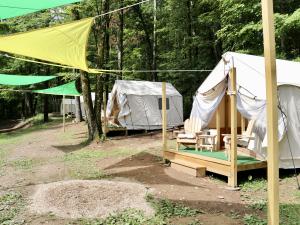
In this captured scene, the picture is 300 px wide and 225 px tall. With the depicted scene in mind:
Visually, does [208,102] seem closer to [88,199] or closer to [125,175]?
[125,175]

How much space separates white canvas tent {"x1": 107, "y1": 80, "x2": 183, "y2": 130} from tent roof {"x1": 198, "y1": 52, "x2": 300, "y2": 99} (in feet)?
20.3

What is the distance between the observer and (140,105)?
1498 cm

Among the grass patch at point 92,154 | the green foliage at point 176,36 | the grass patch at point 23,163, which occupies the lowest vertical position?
the grass patch at point 23,163

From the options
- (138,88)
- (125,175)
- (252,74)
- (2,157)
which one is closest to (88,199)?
(125,175)

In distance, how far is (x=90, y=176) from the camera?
746cm

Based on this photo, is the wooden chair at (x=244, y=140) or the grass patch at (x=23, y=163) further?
the grass patch at (x=23, y=163)

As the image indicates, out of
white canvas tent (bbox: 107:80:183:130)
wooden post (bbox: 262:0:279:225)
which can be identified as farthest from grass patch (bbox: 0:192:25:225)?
white canvas tent (bbox: 107:80:183:130)

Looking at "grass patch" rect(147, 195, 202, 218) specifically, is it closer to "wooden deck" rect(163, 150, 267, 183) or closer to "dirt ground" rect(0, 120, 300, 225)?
"dirt ground" rect(0, 120, 300, 225)

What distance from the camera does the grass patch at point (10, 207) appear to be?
475 cm

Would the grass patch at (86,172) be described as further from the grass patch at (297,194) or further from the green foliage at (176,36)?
the green foliage at (176,36)

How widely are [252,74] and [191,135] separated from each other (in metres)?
2.16

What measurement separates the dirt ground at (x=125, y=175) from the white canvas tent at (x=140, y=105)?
2.28 meters

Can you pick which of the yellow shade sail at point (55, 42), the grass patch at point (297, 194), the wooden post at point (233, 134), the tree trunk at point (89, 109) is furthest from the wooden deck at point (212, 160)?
the tree trunk at point (89, 109)

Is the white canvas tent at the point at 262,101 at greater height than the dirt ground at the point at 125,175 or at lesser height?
greater
